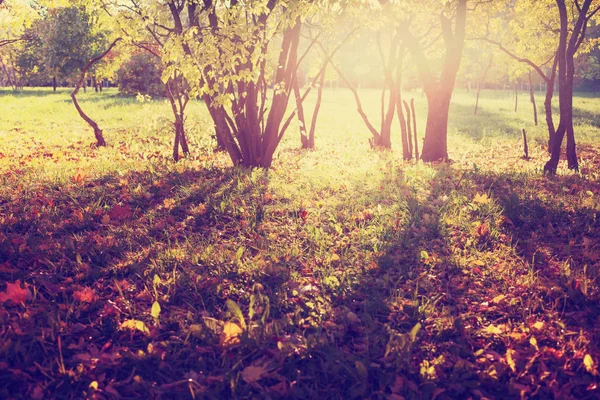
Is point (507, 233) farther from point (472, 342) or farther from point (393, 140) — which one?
point (393, 140)

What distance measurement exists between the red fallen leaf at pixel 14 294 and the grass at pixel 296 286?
0.11 feet

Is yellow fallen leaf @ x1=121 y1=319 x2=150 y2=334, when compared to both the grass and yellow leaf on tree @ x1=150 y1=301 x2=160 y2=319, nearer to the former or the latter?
the grass

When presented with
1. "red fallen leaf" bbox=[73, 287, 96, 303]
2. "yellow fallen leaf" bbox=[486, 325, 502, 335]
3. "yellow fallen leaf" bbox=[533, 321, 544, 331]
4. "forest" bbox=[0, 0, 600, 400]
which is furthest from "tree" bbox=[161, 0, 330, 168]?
"yellow fallen leaf" bbox=[533, 321, 544, 331]

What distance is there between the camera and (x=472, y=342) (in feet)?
10.8

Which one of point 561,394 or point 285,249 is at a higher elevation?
point 285,249

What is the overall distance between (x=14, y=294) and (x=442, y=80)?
9.89 m

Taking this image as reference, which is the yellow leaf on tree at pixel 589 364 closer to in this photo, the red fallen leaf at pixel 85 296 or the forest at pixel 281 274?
the forest at pixel 281 274

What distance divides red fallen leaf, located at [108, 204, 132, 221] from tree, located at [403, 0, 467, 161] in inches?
313

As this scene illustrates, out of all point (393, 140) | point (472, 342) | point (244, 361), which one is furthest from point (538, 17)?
point (244, 361)

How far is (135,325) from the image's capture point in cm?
338

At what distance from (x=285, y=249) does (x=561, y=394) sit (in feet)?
9.32

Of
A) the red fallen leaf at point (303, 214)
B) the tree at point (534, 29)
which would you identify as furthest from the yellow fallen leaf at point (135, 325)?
the tree at point (534, 29)

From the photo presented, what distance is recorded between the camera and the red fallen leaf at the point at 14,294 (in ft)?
11.8

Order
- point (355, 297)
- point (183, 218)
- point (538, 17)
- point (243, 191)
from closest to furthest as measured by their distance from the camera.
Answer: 1. point (355, 297)
2. point (183, 218)
3. point (243, 191)
4. point (538, 17)
